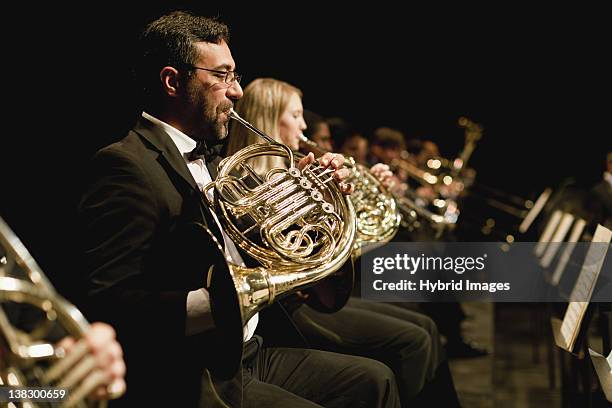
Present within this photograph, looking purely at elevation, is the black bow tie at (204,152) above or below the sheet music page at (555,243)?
above

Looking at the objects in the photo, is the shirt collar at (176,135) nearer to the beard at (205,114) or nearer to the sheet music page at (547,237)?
the beard at (205,114)

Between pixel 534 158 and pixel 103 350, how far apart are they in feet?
24.1

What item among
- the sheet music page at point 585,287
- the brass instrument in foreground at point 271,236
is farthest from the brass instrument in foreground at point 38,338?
the sheet music page at point 585,287

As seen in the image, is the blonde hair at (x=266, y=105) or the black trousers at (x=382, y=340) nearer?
the black trousers at (x=382, y=340)

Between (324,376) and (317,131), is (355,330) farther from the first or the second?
(317,131)

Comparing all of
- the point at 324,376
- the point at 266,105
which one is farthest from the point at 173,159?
the point at 266,105

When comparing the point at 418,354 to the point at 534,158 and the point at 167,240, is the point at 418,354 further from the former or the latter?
the point at 534,158

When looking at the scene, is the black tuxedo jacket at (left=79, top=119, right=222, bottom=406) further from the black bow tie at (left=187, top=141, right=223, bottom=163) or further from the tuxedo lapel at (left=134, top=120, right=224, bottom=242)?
the black bow tie at (left=187, top=141, right=223, bottom=163)

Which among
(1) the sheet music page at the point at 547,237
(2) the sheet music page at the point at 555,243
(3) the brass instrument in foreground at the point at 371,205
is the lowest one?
(1) the sheet music page at the point at 547,237

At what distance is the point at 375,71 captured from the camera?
6.45m

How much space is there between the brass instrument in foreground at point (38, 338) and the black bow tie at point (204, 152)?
89cm

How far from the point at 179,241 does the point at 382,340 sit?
1.15 m

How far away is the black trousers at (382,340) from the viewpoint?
2.45 m

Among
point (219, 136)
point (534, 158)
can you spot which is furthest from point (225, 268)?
point (534, 158)
